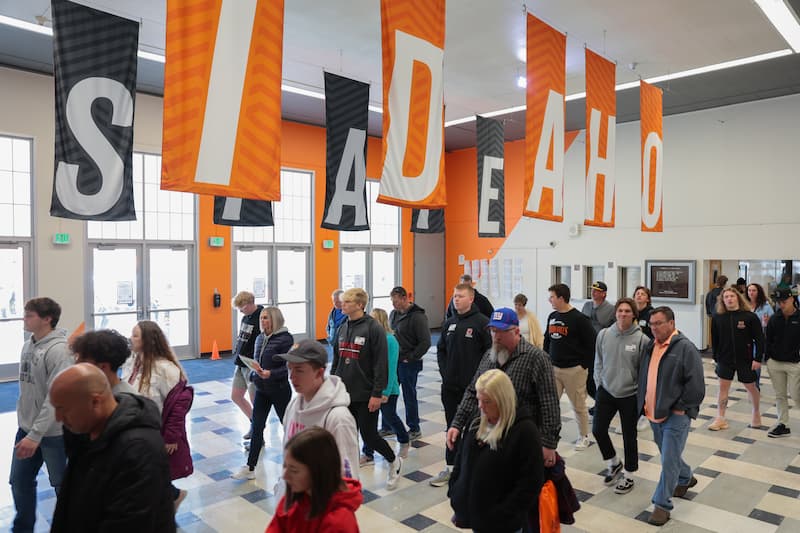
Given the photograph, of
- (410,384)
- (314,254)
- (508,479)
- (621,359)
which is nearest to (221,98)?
(508,479)

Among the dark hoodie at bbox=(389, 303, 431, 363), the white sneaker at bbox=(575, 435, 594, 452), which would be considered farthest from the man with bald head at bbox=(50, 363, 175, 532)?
the white sneaker at bbox=(575, 435, 594, 452)

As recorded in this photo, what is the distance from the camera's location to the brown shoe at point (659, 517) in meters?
4.33

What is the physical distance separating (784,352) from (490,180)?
163 inches

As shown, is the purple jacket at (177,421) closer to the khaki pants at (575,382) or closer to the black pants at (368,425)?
→ the black pants at (368,425)

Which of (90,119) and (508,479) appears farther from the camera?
(90,119)

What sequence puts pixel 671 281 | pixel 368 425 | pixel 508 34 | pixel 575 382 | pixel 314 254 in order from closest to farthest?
pixel 368 425, pixel 575 382, pixel 508 34, pixel 671 281, pixel 314 254

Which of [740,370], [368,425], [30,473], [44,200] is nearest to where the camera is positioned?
[30,473]

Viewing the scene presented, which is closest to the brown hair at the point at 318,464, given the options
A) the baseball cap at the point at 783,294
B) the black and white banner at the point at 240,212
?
the black and white banner at the point at 240,212

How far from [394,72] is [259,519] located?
3.60 m

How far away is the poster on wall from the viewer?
39.9 ft

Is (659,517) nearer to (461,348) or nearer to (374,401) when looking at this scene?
(461,348)

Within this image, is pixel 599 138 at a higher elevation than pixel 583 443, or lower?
higher

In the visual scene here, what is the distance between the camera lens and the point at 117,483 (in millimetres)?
1932

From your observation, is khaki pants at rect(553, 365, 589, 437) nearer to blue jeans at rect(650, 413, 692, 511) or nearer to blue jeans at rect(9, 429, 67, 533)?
blue jeans at rect(650, 413, 692, 511)
